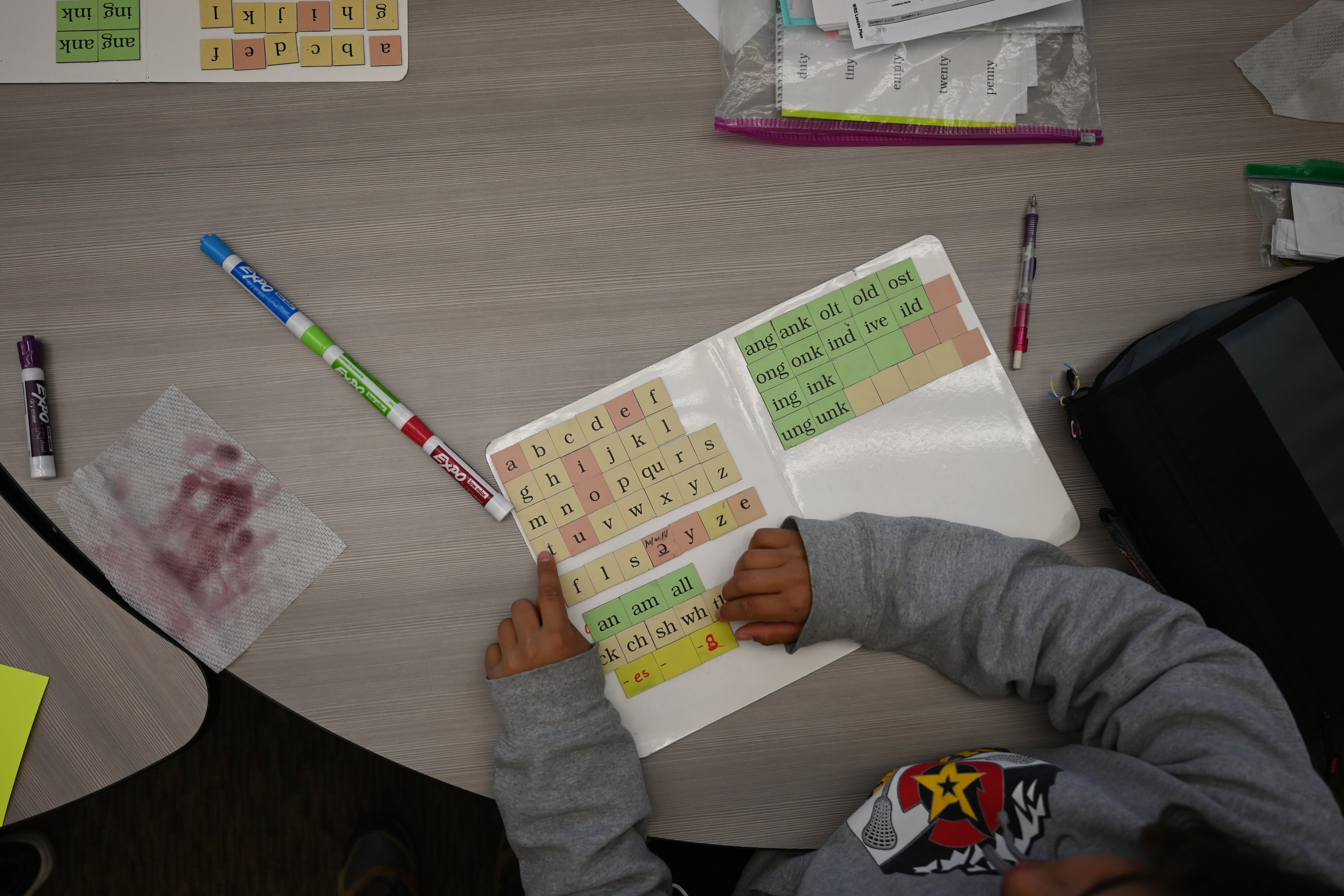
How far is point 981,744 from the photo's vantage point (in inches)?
29.8

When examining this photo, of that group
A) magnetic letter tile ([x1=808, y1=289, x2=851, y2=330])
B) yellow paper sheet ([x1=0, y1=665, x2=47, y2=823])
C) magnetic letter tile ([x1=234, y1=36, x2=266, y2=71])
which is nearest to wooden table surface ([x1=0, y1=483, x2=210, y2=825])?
yellow paper sheet ([x1=0, y1=665, x2=47, y2=823])

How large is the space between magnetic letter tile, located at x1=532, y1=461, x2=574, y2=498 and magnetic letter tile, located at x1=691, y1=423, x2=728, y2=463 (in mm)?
136

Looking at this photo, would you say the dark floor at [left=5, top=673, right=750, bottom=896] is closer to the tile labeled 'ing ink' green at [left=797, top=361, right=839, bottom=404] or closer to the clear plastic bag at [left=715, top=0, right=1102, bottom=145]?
the tile labeled 'ing ink' green at [left=797, top=361, right=839, bottom=404]

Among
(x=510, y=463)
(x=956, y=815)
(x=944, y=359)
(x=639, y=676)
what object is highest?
(x=944, y=359)

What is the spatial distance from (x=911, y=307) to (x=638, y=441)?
33 cm

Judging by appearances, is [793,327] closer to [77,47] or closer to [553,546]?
[553,546]

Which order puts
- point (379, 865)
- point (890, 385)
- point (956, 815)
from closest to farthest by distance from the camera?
point (956, 815) < point (890, 385) < point (379, 865)

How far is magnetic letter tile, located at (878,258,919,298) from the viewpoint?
Result: 2.64ft

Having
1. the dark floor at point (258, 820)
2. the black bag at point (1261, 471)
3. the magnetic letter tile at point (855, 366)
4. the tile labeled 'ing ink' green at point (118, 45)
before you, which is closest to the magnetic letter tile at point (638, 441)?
the magnetic letter tile at point (855, 366)

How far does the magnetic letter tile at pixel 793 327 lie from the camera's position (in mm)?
801

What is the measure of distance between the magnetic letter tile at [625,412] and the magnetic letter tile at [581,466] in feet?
0.14

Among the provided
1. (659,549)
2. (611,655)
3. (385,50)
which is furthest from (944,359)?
(385,50)

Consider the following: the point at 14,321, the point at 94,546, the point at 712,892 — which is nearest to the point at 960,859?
the point at 712,892

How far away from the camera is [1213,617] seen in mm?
723
